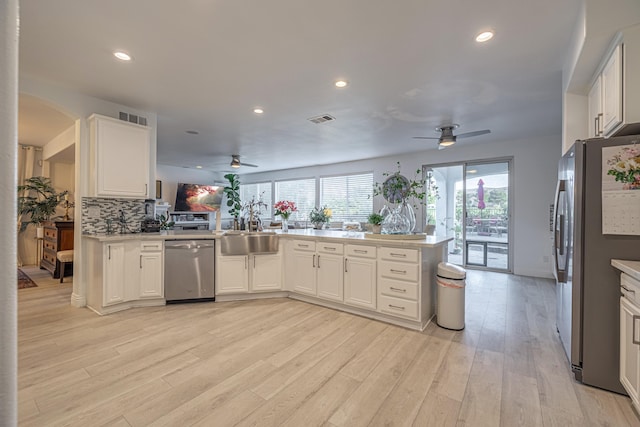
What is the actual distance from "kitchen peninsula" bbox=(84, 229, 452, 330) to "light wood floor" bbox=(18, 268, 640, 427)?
0.22 metres

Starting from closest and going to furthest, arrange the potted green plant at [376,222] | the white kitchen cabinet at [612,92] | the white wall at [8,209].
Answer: the white wall at [8,209] → the white kitchen cabinet at [612,92] → the potted green plant at [376,222]

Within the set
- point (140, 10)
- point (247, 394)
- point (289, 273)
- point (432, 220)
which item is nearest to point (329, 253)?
point (289, 273)

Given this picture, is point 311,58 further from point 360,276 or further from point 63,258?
point 63,258

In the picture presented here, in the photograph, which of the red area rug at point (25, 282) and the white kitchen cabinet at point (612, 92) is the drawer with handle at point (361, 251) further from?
the red area rug at point (25, 282)

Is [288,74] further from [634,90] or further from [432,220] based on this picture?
[432,220]

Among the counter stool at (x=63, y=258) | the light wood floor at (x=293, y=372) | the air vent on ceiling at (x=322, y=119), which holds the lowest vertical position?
the light wood floor at (x=293, y=372)

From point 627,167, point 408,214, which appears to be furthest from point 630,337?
point 408,214

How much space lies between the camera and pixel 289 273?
405 cm

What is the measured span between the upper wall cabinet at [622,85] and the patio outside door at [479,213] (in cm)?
359

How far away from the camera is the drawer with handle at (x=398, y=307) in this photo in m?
3.01

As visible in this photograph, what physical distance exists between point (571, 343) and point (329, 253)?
92.4 inches

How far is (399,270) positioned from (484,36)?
2245 millimetres

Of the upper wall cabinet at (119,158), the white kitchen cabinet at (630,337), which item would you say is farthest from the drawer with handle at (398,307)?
the upper wall cabinet at (119,158)

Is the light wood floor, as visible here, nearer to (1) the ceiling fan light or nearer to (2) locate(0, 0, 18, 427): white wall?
(2) locate(0, 0, 18, 427): white wall
